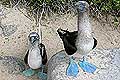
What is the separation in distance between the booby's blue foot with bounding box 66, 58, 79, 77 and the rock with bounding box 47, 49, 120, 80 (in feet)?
0.09

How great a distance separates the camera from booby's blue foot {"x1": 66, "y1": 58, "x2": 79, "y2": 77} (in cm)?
302

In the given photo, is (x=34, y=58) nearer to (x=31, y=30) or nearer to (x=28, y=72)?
(x=28, y=72)

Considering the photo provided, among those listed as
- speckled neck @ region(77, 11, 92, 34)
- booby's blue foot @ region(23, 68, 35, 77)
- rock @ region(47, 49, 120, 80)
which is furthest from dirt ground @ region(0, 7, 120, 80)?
speckled neck @ region(77, 11, 92, 34)

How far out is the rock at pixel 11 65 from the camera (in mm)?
3497

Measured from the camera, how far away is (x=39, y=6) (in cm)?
417

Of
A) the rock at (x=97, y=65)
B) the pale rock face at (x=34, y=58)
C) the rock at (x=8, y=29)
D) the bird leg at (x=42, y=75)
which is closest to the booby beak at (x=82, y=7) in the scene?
the rock at (x=97, y=65)

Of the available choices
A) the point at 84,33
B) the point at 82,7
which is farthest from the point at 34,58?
the point at 82,7

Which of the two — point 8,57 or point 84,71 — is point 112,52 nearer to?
point 84,71

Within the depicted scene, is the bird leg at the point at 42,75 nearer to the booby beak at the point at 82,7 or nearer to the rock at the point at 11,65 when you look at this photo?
the rock at the point at 11,65

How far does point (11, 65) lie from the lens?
355 cm

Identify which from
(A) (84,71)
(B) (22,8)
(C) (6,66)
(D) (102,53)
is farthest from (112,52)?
(B) (22,8)

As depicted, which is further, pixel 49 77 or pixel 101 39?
pixel 101 39

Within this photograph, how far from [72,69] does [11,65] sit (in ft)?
2.66

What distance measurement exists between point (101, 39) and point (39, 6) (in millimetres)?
830
